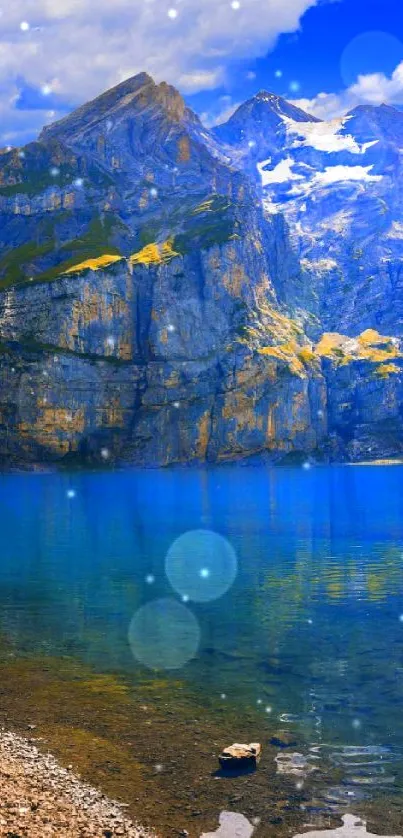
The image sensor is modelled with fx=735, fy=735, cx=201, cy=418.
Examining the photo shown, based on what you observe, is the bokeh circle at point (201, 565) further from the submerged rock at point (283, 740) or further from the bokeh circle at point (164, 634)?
the submerged rock at point (283, 740)

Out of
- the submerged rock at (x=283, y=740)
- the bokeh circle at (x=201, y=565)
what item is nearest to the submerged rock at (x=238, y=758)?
the submerged rock at (x=283, y=740)

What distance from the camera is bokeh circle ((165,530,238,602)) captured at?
6712 centimetres

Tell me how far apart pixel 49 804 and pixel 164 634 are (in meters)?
24.7

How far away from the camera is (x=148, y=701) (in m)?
37.2

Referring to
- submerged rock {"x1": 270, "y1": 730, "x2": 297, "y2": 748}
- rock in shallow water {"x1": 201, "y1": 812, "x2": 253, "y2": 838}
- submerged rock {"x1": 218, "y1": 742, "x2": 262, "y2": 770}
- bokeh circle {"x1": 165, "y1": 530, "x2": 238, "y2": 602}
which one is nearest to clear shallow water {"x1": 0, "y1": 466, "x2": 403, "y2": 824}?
submerged rock {"x1": 270, "y1": 730, "x2": 297, "y2": 748}

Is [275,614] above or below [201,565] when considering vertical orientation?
below

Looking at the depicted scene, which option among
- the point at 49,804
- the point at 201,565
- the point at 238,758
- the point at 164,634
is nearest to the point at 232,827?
the point at 238,758

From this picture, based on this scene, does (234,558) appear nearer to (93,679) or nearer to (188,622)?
(188,622)

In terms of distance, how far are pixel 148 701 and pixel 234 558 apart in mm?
47379

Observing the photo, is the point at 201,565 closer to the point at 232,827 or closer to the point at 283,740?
the point at 283,740

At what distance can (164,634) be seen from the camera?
51.0 m

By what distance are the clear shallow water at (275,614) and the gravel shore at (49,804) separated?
7562 mm

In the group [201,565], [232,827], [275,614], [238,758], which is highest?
[201,565]

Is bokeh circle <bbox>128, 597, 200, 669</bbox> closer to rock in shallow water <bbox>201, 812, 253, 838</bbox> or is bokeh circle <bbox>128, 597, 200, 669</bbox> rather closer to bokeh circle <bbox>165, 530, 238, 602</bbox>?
bokeh circle <bbox>165, 530, 238, 602</bbox>
